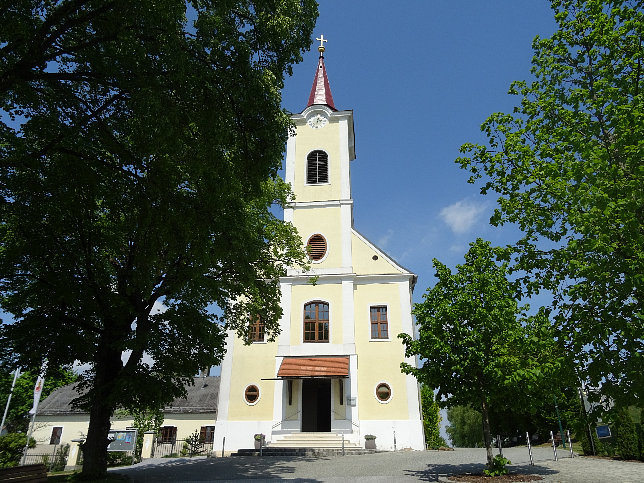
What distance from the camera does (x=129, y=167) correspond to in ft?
31.2

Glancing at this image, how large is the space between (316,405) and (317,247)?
8463 millimetres

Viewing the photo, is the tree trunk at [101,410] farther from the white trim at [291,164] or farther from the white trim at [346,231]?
the white trim at [291,164]

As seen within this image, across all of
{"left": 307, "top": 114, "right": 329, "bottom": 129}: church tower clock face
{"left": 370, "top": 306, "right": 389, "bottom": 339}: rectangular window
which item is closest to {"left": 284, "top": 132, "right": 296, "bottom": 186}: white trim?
{"left": 307, "top": 114, "right": 329, "bottom": 129}: church tower clock face

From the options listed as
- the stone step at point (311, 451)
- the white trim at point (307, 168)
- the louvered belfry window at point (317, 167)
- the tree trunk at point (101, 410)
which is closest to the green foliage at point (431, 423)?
the stone step at point (311, 451)

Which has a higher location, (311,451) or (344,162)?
(344,162)

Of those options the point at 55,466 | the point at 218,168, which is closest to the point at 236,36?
the point at 218,168

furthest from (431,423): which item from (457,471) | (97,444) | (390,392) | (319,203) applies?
(97,444)

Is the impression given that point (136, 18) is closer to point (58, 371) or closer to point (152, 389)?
point (152, 389)

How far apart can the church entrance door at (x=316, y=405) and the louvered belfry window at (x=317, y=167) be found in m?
11.6

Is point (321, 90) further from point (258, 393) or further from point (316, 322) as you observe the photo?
point (258, 393)

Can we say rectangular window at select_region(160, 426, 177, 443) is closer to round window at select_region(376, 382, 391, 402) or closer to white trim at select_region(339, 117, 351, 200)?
round window at select_region(376, 382, 391, 402)

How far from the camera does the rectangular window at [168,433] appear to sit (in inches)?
1177

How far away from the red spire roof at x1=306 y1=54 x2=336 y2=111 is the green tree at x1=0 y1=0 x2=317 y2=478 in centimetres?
1831

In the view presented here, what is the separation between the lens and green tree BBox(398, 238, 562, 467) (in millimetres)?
11203
